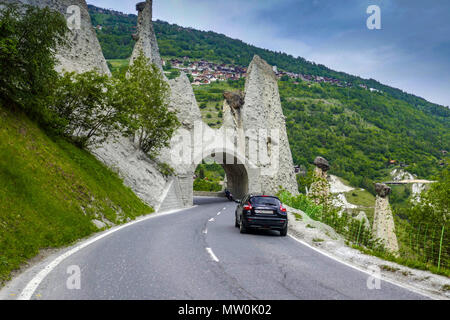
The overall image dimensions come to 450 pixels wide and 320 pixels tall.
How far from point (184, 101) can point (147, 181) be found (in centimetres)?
1551

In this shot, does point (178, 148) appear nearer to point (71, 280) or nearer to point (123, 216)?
point (123, 216)

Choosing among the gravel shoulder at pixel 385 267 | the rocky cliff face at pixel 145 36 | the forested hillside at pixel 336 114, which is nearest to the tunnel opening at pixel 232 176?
the rocky cliff face at pixel 145 36

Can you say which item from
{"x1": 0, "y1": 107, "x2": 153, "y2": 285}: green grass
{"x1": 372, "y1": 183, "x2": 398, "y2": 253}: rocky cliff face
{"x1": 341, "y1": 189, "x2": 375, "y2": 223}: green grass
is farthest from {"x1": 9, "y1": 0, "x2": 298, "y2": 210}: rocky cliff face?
{"x1": 341, "y1": 189, "x2": 375, "y2": 223}: green grass

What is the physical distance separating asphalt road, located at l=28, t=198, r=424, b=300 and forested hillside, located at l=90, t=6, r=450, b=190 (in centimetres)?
7880

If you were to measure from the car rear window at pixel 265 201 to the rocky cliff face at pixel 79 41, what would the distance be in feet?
70.0

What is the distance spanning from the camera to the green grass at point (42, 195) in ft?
25.1

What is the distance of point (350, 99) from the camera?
133 meters

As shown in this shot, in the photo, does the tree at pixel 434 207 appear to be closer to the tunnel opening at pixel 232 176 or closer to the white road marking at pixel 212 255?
the white road marking at pixel 212 255

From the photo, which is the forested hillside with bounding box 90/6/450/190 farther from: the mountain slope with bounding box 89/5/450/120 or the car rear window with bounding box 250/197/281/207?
the car rear window with bounding box 250/197/281/207

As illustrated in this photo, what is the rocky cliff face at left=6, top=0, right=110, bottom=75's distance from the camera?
28.2m

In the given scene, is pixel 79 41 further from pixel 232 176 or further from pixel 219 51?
pixel 219 51

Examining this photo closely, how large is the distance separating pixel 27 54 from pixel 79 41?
65.7 feet

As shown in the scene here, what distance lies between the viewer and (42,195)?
33.2ft
